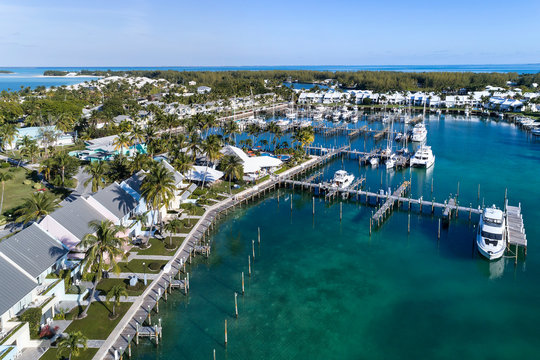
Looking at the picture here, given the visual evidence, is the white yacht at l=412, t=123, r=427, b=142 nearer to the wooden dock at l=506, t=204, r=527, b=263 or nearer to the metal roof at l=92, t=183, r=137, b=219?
the wooden dock at l=506, t=204, r=527, b=263

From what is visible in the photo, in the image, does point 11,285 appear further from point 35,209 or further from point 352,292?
point 352,292

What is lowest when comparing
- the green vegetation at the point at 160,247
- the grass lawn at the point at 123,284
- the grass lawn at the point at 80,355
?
the grass lawn at the point at 80,355

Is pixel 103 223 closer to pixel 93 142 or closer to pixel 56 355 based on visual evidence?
pixel 56 355

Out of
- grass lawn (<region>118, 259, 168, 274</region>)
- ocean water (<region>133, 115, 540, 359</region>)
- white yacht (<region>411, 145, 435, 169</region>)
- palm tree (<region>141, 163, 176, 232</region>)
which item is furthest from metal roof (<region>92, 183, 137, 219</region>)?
white yacht (<region>411, 145, 435, 169</region>)

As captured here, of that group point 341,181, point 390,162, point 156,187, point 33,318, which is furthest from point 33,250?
point 390,162

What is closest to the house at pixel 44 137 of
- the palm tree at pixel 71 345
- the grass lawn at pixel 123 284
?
the grass lawn at pixel 123 284

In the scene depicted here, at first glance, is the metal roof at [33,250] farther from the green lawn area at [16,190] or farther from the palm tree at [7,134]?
the palm tree at [7,134]

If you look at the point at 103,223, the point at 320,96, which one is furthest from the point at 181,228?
the point at 320,96
